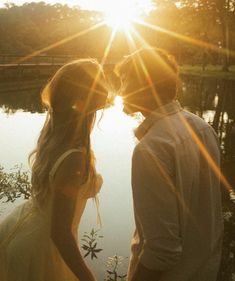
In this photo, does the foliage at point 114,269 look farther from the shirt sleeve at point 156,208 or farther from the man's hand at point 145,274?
the shirt sleeve at point 156,208

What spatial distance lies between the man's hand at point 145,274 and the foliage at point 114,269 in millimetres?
3233

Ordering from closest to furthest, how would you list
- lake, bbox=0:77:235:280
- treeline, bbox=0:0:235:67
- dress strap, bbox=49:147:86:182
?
1. dress strap, bbox=49:147:86:182
2. lake, bbox=0:77:235:280
3. treeline, bbox=0:0:235:67

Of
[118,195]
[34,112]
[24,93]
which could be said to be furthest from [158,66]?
[24,93]

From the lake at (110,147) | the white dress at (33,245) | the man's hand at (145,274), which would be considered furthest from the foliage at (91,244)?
the man's hand at (145,274)

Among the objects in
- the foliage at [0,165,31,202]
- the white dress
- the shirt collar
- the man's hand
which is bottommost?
the man's hand

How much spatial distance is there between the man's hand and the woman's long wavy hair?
59cm

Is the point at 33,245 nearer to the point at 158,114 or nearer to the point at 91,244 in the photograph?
the point at 158,114

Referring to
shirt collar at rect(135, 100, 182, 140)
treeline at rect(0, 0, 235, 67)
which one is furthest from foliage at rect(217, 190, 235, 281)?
treeline at rect(0, 0, 235, 67)

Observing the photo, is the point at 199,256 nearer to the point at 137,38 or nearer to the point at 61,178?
the point at 61,178

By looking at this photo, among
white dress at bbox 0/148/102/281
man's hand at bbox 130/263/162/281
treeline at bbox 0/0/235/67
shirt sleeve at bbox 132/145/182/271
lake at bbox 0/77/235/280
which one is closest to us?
shirt sleeve at bbox 132/145/182/271

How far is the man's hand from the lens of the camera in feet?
6.68

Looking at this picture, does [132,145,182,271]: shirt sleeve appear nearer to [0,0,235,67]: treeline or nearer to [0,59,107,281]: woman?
[0,59,107,281]: woman

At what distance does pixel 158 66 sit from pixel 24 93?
919 inches

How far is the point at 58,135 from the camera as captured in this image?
7.43 feet
